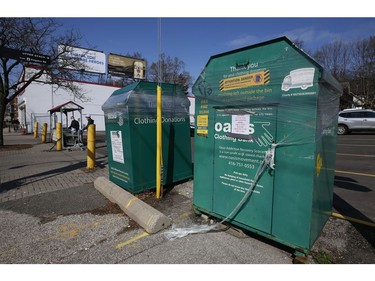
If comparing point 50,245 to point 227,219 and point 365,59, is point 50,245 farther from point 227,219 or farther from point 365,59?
point 365,59

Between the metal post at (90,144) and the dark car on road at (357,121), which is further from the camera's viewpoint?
the dark car on road at (357,121)

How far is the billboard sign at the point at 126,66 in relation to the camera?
31.9 meters

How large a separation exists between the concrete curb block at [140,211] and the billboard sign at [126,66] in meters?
31.1

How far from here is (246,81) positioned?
9.01 ft

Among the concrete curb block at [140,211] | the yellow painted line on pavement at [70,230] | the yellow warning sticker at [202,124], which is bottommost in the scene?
the yellow painted line on pavement at [70,230]

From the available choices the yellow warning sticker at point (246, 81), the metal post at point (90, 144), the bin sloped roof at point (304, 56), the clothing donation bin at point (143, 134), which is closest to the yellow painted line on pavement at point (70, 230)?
the clothing donation bin at point (143, 134)

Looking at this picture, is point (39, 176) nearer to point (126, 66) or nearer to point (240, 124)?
point (240, 124)

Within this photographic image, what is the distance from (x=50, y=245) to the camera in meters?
2.91

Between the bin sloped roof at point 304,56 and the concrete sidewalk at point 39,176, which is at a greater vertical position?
the bin sloped roof at point 304,56

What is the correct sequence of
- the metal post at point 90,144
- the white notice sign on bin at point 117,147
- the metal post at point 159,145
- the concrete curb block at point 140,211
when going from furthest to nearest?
the metal post at point 90,144, the white notice sign on bin at point 117,147, the metal post at point 159,145, the concrete curb block at point 140,211

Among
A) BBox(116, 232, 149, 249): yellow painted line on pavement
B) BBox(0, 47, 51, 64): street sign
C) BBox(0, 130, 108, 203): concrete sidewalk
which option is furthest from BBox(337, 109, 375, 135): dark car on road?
BBox(0, 47, 51, 64): street sign

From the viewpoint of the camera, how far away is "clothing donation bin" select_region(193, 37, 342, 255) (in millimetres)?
2309

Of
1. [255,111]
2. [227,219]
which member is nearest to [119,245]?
[227,219]

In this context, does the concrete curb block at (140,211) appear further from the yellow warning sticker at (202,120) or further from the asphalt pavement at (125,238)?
the yellow warning sticker at (202,120)
